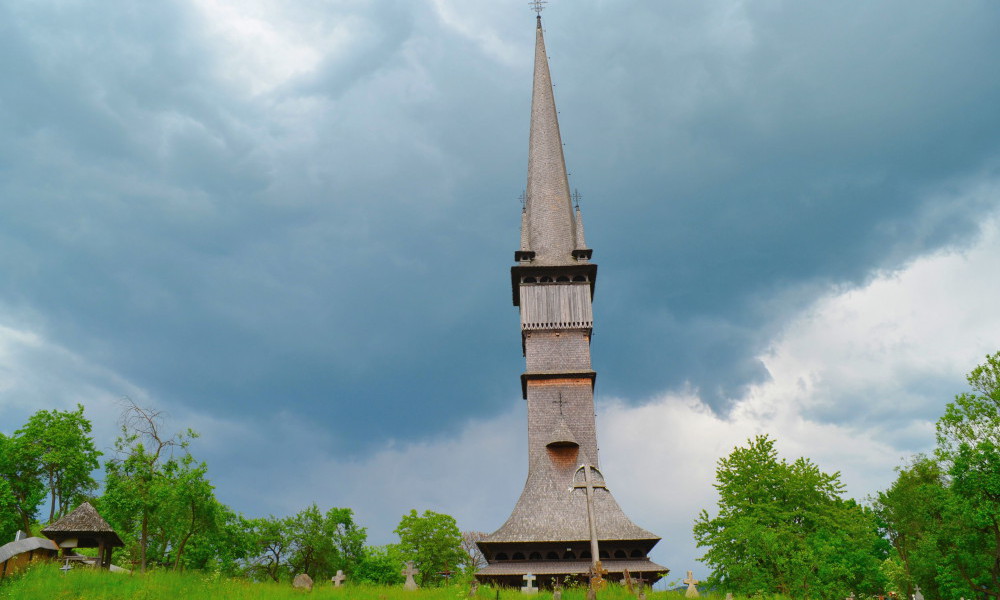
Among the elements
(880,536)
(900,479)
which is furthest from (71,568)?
(880,536)

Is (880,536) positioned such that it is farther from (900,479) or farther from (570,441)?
(570,441)

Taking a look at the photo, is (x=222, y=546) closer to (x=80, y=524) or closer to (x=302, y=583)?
(x=80, y=524)

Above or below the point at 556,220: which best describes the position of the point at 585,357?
below

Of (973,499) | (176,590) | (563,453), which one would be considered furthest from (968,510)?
(176,590)

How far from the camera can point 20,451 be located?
136 ft

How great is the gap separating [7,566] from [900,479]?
5273 centimetres

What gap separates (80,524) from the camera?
2600cm

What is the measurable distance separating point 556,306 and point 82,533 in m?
28.0

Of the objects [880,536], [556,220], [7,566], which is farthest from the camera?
[880,536]

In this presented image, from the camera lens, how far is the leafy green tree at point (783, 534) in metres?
27.8

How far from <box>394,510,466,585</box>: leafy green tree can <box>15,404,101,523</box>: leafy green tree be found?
2080 cm

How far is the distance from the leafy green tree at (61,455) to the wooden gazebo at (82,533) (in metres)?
19.2

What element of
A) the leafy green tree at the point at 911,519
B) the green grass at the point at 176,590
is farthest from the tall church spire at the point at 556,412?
the leafy green tree at the point at 911,519

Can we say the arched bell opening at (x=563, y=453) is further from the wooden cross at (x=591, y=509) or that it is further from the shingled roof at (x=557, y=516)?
the wooden cross at (x=591, y=509)
